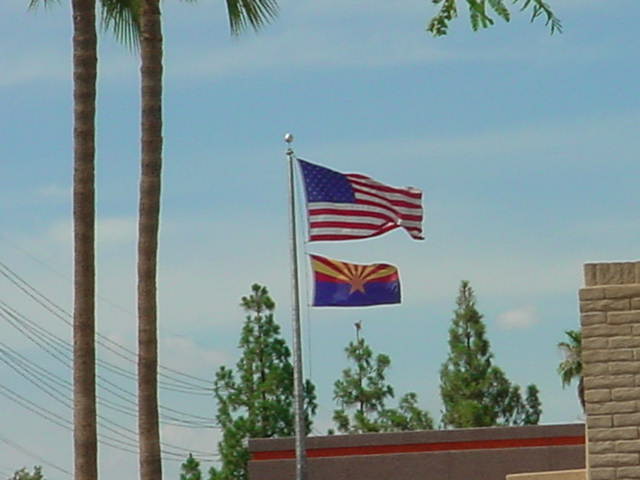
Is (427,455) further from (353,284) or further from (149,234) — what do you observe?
(149,234)

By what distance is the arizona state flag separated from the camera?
98.6 ft

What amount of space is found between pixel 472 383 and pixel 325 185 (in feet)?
99.0

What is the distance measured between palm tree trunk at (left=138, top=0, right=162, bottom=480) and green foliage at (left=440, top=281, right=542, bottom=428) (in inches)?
1478

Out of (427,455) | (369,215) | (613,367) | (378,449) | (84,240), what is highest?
(369,215)

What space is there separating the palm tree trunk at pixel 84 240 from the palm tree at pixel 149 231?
0.64 m

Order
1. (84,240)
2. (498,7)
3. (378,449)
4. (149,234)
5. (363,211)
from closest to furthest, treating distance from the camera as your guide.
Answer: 1. (498,7)
2. (84,240)
3. (149,234)
4. (363,211)
5. (378,449)

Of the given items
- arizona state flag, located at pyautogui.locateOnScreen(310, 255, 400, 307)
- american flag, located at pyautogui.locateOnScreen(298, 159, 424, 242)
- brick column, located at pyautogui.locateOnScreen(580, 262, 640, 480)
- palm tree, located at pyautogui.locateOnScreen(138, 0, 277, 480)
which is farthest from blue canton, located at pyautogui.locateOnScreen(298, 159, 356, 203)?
brick column, located at pyautogui.locateOnScreen(580, 262, 640, 480)

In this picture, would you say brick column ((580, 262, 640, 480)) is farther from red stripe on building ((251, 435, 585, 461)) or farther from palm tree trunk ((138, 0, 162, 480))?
red stripe on building ((251, 435, 585, 461))

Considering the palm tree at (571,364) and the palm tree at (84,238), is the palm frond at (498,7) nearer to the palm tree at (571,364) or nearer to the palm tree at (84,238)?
the palm tree at (84,238)

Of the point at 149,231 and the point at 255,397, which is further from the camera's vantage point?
the point at 255,397

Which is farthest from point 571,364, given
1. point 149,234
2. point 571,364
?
point 149,234

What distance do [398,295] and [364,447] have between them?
23.7 ft

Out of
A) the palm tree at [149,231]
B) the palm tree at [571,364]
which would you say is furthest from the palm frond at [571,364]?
the palm tree at [149,231]

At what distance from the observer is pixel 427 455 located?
120 feet
